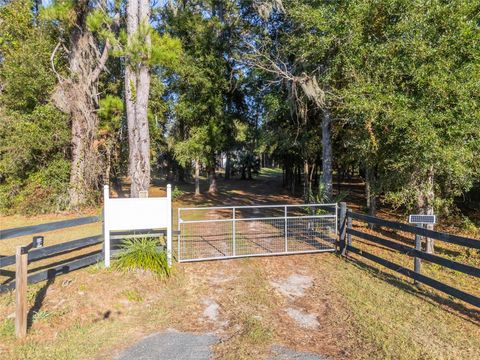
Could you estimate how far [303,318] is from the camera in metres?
4.45

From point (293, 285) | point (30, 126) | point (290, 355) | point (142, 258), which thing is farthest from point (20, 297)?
point (30, 126)

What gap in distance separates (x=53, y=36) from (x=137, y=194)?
1124 cm

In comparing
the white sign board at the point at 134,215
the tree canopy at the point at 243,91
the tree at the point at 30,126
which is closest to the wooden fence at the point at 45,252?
the white sign board at the point at 134,215

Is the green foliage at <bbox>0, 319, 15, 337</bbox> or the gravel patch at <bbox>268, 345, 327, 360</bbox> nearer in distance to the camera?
the gravel patch at <bbox>268, 345, 327, 360</bbox>

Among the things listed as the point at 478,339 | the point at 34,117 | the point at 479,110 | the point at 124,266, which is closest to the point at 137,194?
the point at 124,266

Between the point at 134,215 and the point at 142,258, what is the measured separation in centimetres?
78

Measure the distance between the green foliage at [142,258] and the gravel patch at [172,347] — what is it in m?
1.74

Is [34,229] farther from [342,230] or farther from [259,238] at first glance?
[342,230]

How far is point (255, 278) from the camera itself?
602 cm

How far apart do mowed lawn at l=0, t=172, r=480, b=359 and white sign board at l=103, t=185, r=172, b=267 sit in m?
0.68

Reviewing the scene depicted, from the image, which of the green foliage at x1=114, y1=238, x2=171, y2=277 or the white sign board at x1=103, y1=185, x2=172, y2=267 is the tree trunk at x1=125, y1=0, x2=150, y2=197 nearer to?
the white sign board at x1=103, y1=185, x2=172, y2=267

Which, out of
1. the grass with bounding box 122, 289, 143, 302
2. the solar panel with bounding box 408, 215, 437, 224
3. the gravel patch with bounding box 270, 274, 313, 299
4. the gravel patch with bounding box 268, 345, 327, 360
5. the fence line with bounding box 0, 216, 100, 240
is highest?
the solar panel with bounding box 408, 215, 437, 224

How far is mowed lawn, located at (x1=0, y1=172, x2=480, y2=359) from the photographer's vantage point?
144 inches

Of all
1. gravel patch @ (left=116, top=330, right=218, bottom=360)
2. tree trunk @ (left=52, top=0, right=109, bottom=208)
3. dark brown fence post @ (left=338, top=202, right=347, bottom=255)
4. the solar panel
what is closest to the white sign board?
gravel patch @ (left=116, top=330, right=218, bottom=360)
